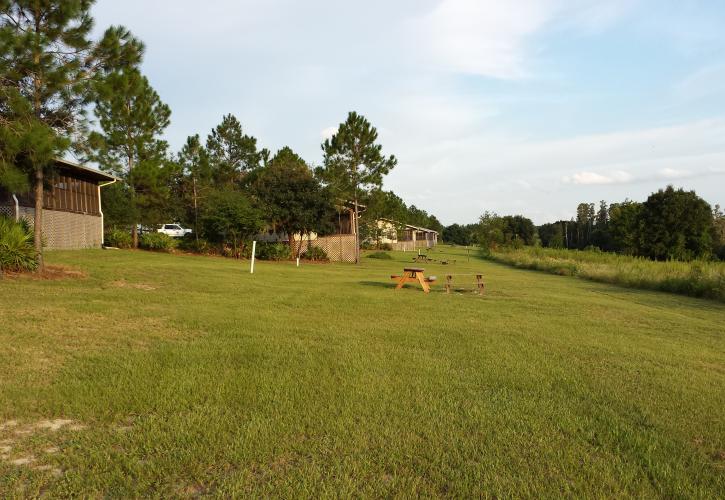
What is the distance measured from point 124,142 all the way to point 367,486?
3010 centimetres

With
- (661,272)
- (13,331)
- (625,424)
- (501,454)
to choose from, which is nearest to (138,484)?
(501,454)

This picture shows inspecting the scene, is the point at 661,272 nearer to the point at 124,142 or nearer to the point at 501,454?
the point at 501,454

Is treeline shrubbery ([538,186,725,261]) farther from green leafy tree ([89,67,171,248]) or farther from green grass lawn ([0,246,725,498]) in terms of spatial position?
green grass lawn ([0,246,725,498])

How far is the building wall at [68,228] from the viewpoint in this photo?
2027cm

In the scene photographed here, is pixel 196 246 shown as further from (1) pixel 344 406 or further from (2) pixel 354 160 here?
(1) pixel 344 406

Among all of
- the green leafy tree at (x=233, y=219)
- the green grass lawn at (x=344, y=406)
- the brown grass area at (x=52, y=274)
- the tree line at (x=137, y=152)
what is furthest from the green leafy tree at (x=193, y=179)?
the green grass lawn at (x=344, y=406)

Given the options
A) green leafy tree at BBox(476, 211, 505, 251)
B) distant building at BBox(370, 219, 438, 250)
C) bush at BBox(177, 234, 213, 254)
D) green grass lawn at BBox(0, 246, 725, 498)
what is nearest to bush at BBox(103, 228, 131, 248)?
bush at BBox(177, 234, 213, 254)

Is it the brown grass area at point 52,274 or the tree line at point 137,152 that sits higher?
the tree line at point 137,152

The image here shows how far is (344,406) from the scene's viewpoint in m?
4.12

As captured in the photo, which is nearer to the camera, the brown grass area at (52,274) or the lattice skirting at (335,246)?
the brown grass area at (52,274)

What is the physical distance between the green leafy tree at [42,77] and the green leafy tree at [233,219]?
14217 millimetres

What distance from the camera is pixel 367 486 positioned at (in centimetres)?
288

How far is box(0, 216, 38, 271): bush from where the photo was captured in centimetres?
1135

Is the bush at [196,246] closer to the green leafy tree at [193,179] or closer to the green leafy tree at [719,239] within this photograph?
the green leafy tree at [193,179]
